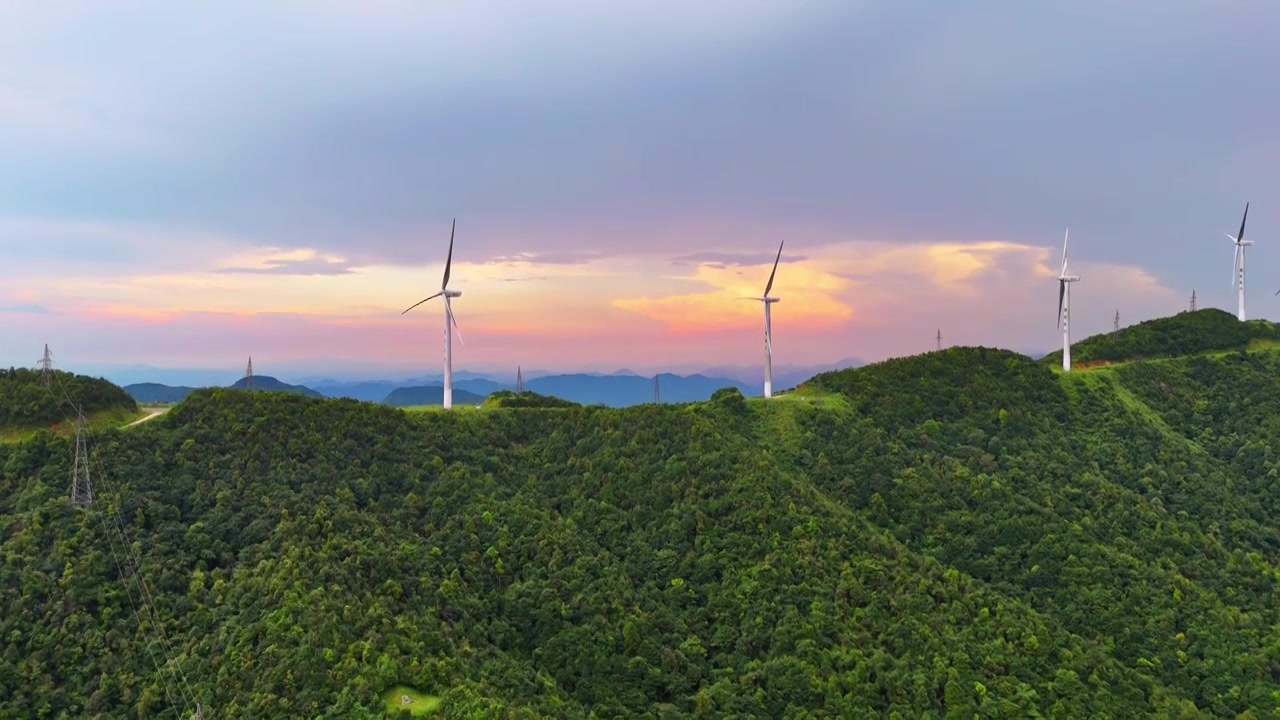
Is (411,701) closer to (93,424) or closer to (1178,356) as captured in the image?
(93,424)

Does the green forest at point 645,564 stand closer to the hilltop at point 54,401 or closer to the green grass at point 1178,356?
the hilltop at point 54,401

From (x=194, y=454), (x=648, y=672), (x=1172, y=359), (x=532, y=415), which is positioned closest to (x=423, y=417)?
(x=532, y=415)

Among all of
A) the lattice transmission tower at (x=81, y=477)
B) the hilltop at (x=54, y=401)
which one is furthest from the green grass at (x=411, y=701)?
the hilltop at (x=54, y=401)

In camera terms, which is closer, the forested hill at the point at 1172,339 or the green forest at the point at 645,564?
the green forest at the point at 645,564

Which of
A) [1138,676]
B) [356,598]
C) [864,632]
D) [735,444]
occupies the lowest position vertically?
[1138,676]

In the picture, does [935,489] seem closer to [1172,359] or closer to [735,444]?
[735,444]

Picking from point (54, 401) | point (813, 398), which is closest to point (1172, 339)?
point (813, 398)
